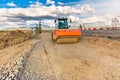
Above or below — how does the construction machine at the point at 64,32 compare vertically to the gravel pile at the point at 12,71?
above

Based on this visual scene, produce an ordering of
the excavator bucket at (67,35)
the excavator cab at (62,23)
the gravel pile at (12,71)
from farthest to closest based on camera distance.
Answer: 1. the excavator cab at (62,23)
2. the excavator bucket at (67,35)
3. the gravel pile at (12,71)

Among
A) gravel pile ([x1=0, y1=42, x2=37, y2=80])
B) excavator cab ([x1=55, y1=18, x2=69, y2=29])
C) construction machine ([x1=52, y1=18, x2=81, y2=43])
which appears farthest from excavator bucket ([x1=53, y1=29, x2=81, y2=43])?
gravel pile ([x1=0, y1=42, x2=37, y2=80])

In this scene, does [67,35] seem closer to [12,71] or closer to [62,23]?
[62,23]

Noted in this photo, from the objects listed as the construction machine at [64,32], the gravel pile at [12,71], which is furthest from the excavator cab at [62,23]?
the gravel pile at [12,71]

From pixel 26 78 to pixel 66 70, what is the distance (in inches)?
109

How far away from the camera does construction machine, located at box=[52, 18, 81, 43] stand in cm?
2778

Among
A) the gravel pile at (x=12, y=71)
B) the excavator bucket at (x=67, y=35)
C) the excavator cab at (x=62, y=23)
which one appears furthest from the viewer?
the excavator cab at (x=62, y=23)

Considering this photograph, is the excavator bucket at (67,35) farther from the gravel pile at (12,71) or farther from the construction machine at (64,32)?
the gravel pile at (12,71)

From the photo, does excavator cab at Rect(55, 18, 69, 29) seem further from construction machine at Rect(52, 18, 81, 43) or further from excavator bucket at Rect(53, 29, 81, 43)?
excavator bucket at Rect(53, 29, 81, 43)

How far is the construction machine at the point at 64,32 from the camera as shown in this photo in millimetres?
27781

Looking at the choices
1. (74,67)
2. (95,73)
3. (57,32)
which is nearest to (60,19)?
(57,32)

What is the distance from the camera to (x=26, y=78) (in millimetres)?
10703

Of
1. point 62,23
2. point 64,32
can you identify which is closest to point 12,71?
point 64,32

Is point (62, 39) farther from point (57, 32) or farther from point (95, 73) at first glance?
A: point (95, 73)
